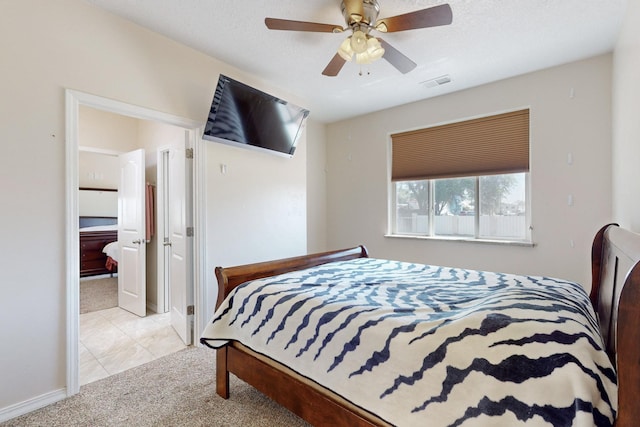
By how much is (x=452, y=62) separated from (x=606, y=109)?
1.48m

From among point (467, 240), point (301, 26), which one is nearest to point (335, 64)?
point (301, 26)

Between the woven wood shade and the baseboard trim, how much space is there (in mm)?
4027

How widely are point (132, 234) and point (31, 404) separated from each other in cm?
211

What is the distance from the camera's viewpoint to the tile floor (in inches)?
97.8

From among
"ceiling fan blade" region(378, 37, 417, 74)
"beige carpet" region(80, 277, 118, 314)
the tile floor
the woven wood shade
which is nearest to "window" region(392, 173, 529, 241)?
the woven wood shade

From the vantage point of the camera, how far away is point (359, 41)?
1.98 meters

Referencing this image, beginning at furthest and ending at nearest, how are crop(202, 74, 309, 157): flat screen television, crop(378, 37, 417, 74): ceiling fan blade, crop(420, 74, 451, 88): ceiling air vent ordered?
crop(420, 74, 451, 88): ceiling air vent, crop(202, 74, 309, 157): flat screen television, crop(378, 37, 417, 74): ceiling fan blade

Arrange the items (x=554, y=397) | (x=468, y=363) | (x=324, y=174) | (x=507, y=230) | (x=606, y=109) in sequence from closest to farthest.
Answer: (x=554, y=397) < (x=468, y=363) < (x=606, y=109) < (x=507, y=230) < (x=324, y=174)

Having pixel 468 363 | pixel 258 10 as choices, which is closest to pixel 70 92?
pixel 258 10

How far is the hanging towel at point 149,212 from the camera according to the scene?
12.3 ft

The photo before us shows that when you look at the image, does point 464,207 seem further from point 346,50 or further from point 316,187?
point 346,50

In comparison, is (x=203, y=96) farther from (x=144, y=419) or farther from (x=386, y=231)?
(x=386, y=231)

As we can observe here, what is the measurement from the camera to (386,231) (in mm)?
4367

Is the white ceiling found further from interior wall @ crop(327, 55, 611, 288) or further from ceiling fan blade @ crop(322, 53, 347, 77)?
ceiling fan blade @ crop(322, 53, 347, 77)
